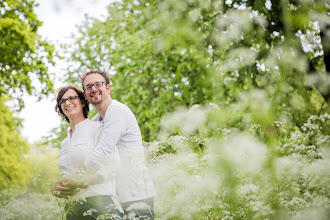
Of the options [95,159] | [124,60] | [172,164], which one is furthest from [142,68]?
[95,159]

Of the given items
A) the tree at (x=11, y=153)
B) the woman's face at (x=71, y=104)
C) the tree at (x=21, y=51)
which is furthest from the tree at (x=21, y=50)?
the tree at (x=11, y=153)

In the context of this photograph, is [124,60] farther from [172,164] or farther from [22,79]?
[172,164]

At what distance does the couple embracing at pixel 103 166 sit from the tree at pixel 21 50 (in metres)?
4.92

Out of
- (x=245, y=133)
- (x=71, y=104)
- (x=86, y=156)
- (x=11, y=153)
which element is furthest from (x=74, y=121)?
(x=11, y=153)

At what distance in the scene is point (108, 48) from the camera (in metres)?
10.5

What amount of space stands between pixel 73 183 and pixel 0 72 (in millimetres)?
6007

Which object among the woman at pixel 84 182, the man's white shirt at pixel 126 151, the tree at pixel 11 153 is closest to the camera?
the woman at pixel 84 182

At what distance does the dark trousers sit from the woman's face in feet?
2.55

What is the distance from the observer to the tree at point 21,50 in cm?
697

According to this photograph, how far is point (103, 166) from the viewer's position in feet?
7.77

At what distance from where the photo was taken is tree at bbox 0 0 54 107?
697 centimetres

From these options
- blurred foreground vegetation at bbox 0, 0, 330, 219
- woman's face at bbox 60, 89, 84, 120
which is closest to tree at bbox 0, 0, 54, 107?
blurred foreground vegetation at bbox 0, 0, 330, 219

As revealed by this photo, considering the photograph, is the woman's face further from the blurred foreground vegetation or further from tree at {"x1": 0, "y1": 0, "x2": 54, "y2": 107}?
tree at {"x1": 0, "y1": 0, "x2": 54, "y2": 107}

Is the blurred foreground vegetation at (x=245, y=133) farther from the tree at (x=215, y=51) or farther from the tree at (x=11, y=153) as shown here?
the tree at (x=11, y=153)
